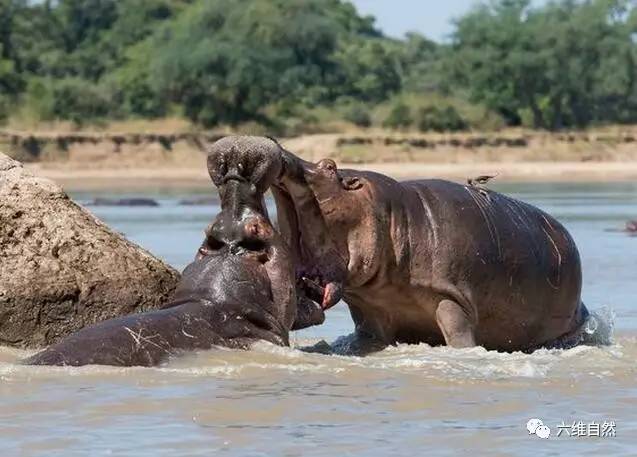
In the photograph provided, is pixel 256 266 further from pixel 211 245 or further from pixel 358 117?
pixel 358 117

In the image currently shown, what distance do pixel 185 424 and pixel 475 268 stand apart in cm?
198

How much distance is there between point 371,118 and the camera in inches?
2254

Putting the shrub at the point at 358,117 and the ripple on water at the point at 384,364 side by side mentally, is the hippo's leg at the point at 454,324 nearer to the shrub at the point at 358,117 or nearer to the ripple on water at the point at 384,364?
the ripple on water at the point at 384,364

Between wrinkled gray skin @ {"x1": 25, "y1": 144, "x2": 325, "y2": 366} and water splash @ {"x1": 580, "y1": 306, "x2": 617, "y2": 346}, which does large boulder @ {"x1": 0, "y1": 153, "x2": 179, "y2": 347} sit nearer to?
wrinkled gray skin @ {"x1": 25, "y1": 144, "x2": 325, "y2": 366}

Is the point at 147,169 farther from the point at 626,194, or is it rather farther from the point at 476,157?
the point at 626,194

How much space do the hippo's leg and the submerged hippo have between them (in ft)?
1.89

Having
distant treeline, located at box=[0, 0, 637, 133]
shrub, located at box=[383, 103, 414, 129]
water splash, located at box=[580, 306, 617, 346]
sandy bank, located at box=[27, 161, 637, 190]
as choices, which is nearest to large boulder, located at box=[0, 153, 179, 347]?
water splash, located at box=[580, 306, 617, 346]

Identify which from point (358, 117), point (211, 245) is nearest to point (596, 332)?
point (211, 245)

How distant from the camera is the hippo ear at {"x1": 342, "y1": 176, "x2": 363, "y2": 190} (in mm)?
7305

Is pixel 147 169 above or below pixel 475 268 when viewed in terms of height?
below

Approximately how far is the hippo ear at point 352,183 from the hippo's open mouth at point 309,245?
156 mm

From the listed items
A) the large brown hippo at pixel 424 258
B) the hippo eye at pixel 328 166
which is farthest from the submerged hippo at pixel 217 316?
the hippo eye at pixel 328 166

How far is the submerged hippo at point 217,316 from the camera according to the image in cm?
679

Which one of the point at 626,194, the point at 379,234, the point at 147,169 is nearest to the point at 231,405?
the point at 379,234
